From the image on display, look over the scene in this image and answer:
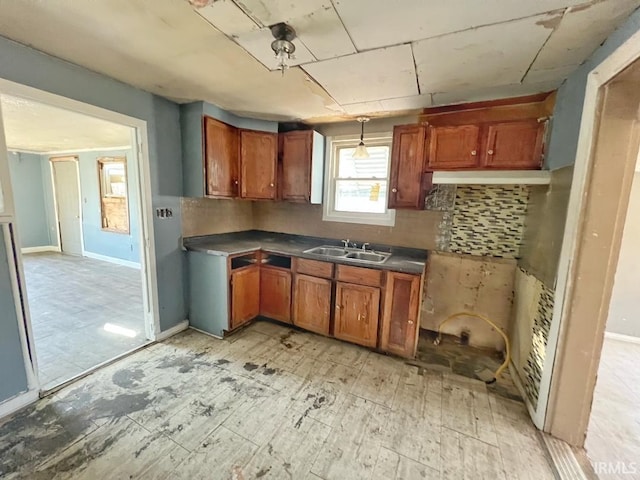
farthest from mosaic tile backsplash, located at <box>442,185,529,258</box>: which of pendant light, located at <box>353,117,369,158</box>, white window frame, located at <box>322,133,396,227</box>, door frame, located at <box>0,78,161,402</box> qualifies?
door frame, located at <box>0,78,161,402</box>

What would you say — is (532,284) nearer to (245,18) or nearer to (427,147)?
(427,147)

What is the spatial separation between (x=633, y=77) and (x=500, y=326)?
7.19 feet

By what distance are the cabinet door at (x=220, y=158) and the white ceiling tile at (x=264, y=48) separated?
1.18 metres

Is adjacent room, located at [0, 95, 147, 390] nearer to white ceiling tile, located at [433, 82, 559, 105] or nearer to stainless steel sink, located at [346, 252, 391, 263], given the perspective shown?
stainless steel sink, located at [346, 252, 391, 263]

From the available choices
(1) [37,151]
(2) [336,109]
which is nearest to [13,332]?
(2) [336,109]

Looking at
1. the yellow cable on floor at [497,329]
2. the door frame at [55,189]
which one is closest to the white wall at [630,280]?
the yellow cable on floor at [497,329]

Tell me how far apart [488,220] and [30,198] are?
358 inches

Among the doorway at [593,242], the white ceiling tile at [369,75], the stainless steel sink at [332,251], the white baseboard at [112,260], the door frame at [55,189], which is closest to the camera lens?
the doorway at [593,242]

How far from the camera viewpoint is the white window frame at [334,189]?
10.2ft

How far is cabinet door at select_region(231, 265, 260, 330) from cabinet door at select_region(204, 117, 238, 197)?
909mm

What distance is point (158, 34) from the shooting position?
5.02ft

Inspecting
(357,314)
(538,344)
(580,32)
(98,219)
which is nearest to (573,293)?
(538,344)

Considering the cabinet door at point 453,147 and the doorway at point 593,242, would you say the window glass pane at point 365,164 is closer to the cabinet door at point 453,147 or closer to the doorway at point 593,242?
the cabinet door at point 453,147

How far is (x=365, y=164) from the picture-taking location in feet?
10.7
